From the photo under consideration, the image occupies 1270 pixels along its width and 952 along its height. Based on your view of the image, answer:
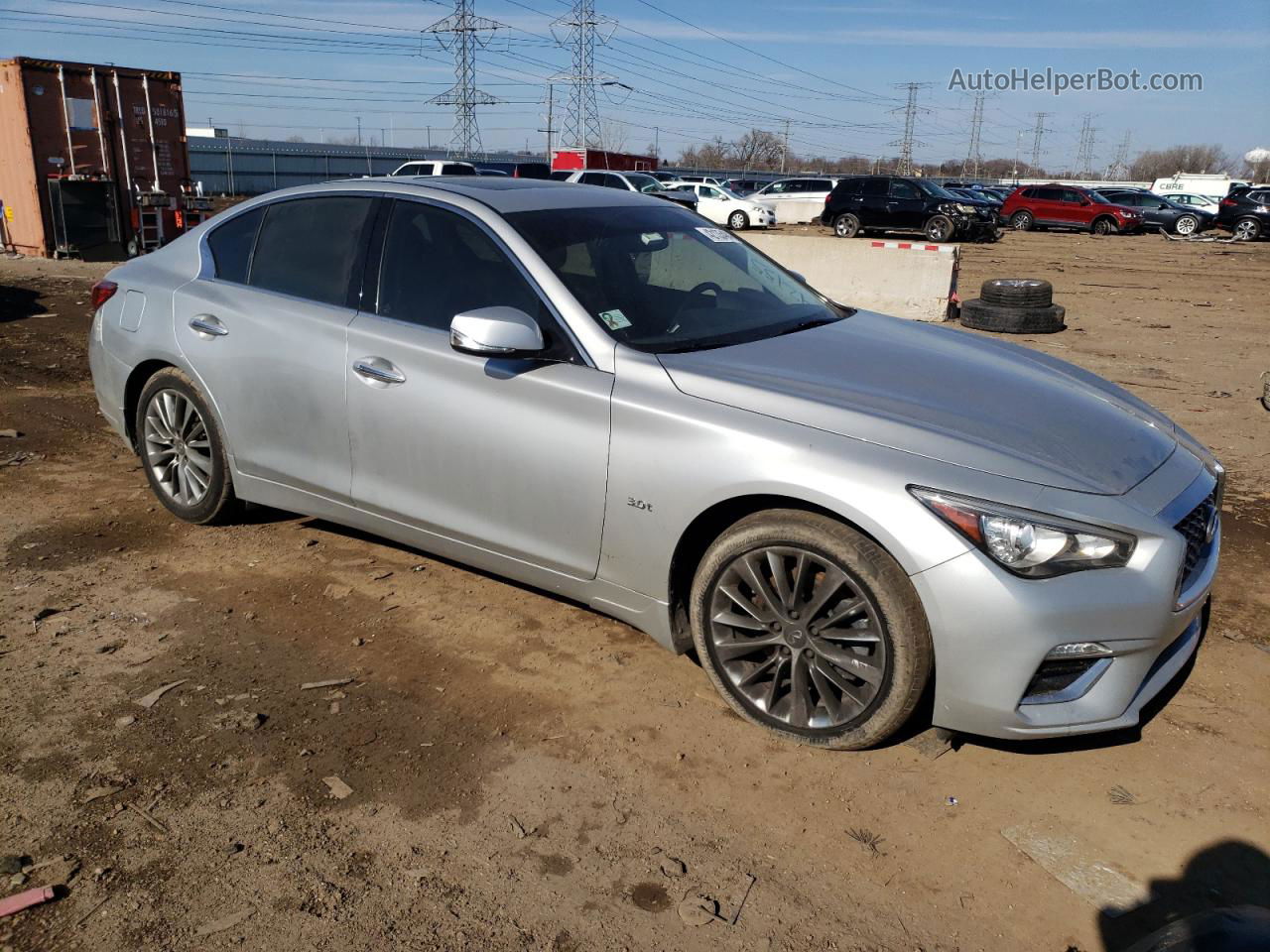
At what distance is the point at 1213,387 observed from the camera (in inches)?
365

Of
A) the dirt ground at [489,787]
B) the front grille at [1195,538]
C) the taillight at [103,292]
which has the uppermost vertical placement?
the taillight at [103,292]

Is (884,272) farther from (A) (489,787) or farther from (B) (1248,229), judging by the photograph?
(B) (1248,229)

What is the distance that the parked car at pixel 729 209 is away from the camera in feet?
107

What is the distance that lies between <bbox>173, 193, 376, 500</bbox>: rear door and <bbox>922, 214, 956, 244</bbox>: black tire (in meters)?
26.0

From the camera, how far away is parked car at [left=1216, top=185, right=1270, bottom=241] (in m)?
33.9

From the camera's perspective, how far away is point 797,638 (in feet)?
10.6

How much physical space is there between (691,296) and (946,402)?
1167mm

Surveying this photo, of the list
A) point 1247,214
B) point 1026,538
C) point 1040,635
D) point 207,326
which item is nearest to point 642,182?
point 1247,214

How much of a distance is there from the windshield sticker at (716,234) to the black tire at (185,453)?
2.42 m

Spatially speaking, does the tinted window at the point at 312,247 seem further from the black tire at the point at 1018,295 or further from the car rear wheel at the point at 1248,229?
the car rear wheel at the point at 1248,229

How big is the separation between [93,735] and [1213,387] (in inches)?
371

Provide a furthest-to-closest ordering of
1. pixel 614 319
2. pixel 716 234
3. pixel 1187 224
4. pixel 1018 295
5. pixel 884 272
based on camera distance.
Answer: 1. pixel 1187 224
2. pixel 884 272
3. pixel 1018 295
4. pixel 716 234
5. pixel 614 319

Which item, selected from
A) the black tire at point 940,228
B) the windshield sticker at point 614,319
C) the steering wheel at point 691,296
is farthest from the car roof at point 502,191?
the black tire at point 940,228

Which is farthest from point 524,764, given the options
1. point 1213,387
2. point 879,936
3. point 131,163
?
point 131,163
